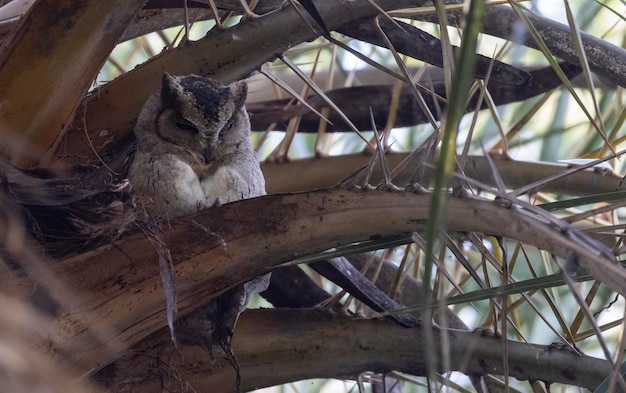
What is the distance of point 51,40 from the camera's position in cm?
138

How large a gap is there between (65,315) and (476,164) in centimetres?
115

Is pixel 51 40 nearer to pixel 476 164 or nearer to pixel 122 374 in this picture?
pixel 122 374

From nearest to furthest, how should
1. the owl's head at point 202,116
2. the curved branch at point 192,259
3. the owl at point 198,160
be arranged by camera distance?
the curved branch at point 192,259
the owl at point 198,160
the owl's head at point 202,116

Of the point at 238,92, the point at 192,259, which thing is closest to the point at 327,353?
the point at 192,259

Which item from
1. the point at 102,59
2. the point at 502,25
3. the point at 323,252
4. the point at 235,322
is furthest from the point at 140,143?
the point at 502,25

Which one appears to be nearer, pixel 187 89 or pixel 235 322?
pixel 235 322

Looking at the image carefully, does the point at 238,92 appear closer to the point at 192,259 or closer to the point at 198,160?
the point at 198,160

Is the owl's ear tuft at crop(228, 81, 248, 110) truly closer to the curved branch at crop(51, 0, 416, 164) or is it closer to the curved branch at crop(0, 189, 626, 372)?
the curved branch at crop(51, 0, 416, 164)

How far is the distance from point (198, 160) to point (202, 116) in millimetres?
109

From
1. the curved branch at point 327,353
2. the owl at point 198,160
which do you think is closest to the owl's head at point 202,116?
the owl at point 198,160

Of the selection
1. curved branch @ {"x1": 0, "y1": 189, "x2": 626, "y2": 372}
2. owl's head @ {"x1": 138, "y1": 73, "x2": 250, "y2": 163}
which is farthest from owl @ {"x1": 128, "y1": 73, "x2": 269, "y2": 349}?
curved branch @ {"x1": 0, "y1": 189, "x2": 626, "y2": 372}

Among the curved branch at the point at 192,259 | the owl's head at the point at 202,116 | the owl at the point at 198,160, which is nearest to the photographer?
the curved branch at the point at 192,259

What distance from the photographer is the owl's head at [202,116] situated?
177 cm

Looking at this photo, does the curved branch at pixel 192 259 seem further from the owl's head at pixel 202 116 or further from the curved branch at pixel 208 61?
the owl's head at pixel 202 116
